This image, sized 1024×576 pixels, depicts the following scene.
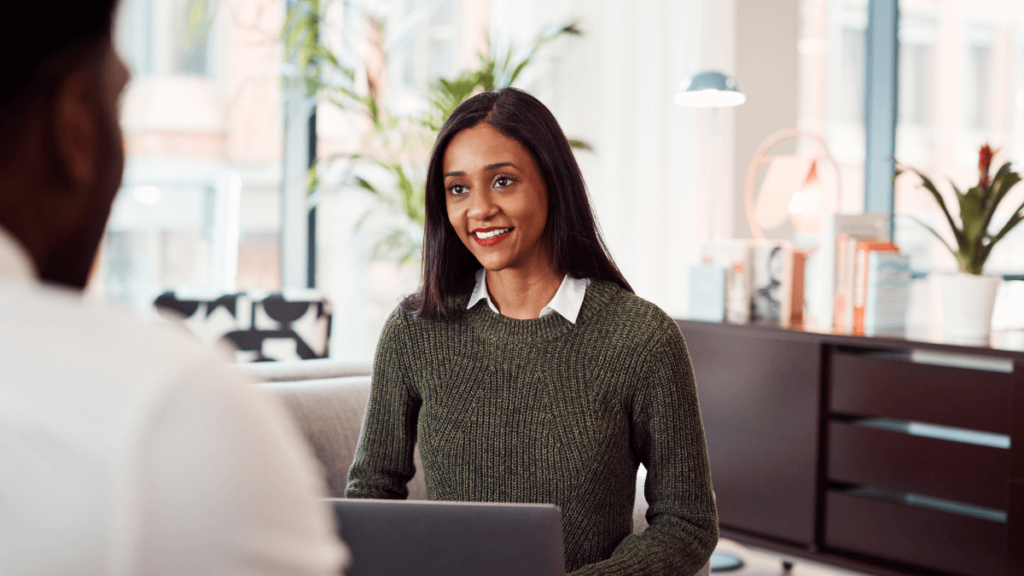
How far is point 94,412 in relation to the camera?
27 cm

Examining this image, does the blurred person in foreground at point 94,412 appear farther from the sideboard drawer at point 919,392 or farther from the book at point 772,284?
the book at point 772,284

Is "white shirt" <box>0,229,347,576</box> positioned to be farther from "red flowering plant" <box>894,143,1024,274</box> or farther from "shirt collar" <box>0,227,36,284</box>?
"red flowering plant" <box>894,143,1024,274</box>

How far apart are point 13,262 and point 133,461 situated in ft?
0.33

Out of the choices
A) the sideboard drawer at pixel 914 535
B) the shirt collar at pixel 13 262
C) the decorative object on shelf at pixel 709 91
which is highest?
the decorative object on shelf at pixel 709 91

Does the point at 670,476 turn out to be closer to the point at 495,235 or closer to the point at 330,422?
the point at 495,235

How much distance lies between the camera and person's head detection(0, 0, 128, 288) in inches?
12.5

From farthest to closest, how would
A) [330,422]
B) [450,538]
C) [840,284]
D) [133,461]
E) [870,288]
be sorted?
[840,284] < [870,288] < [330,422] < [450,538] < [133,461]

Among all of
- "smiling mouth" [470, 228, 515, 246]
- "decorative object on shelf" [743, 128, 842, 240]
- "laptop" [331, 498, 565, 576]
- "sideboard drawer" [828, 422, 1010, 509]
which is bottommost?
"sideboard drawer" [828, 422, 1010, 509]

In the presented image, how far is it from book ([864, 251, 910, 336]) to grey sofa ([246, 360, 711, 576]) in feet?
3.82

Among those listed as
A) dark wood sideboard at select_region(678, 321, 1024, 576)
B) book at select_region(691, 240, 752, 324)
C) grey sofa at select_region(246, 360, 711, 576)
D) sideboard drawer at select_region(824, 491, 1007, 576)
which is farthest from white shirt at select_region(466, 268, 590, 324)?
book at select_region(691, 240, 752, 324)

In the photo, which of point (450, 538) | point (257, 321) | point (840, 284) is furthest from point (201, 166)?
point (450, 538)

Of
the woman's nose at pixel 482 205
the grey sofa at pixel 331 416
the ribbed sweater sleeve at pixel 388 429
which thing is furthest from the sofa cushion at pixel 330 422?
the woman's nose at pixel 482 205

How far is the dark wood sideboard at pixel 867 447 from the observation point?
235 centimetres

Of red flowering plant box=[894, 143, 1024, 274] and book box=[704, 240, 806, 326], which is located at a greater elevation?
red flowering plant box=[894, 143, 1024, 274]
